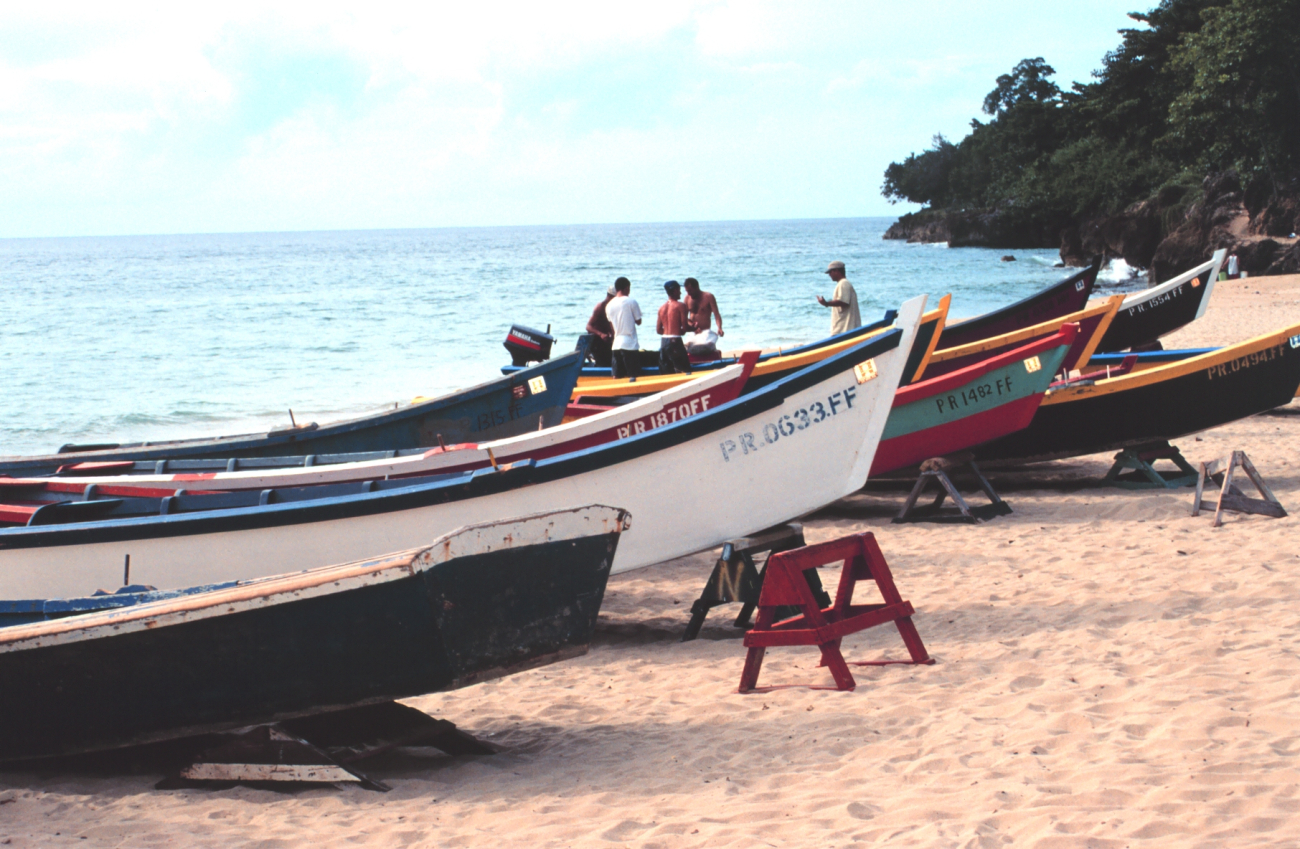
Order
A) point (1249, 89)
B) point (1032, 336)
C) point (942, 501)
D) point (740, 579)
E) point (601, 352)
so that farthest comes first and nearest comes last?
point (1249, 89)
point (601, 352)
point (1032, 336)
point (942, 501)
point (740, 579)

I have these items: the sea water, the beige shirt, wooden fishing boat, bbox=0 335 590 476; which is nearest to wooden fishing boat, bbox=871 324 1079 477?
wooden fishing boat, bbox=0 335 590 476

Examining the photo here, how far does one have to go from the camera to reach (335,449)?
9422 mm

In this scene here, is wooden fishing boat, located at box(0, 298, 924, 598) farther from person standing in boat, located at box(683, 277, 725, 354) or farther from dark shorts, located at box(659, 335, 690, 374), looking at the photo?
person standing in boat, located at box(683, 277, 725, 354)

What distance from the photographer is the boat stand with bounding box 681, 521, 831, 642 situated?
620cm

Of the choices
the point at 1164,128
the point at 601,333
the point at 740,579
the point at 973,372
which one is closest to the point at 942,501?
the point at 973,372

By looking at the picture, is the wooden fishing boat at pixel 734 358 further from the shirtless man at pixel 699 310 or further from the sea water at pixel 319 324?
the sea water at pixel 319 324

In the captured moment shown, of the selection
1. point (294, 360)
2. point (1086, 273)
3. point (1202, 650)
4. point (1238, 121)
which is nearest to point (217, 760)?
point (1202, 650)

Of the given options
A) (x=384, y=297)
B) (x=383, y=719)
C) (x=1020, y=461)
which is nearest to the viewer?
(x=383, y=719)

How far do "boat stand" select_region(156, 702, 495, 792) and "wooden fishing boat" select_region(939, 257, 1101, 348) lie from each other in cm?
964

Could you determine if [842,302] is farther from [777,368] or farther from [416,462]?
[416,462]

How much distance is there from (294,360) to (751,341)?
1280cm

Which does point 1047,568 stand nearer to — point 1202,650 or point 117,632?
point 1202,650

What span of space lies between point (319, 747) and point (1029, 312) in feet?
36.3

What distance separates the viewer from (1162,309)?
13.8 meters
